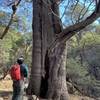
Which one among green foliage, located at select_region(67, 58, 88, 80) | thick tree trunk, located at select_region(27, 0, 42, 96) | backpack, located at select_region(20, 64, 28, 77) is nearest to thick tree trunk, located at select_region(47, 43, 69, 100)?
thick tree trunk, located at select_region(27, 0, 42, 96)

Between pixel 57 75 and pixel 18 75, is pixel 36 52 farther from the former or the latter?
pixel 18 75

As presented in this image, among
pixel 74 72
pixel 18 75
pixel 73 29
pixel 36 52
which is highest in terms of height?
pixel 73 29

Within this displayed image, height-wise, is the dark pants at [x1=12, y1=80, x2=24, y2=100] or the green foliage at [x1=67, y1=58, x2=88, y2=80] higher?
the green foliage at [x1=67, y1=58, x2=88, y2=80]

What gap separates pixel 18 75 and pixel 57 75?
3.82 metres

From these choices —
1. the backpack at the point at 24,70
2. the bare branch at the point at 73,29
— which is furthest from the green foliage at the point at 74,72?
the backpack at the point at 24,70

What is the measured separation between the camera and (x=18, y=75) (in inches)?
439

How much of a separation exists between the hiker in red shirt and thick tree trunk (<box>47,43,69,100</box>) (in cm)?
317

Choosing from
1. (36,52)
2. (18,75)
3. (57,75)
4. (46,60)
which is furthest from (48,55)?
(18,75)

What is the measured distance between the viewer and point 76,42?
3806cm

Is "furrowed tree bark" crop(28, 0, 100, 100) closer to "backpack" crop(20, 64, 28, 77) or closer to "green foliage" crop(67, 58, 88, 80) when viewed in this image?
"backpack" crop(20, 64, 28, 77)

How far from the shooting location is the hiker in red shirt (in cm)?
1114

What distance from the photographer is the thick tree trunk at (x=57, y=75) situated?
47.7 feet

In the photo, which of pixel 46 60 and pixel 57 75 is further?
pixel 46 60

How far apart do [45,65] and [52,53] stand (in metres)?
0.68
